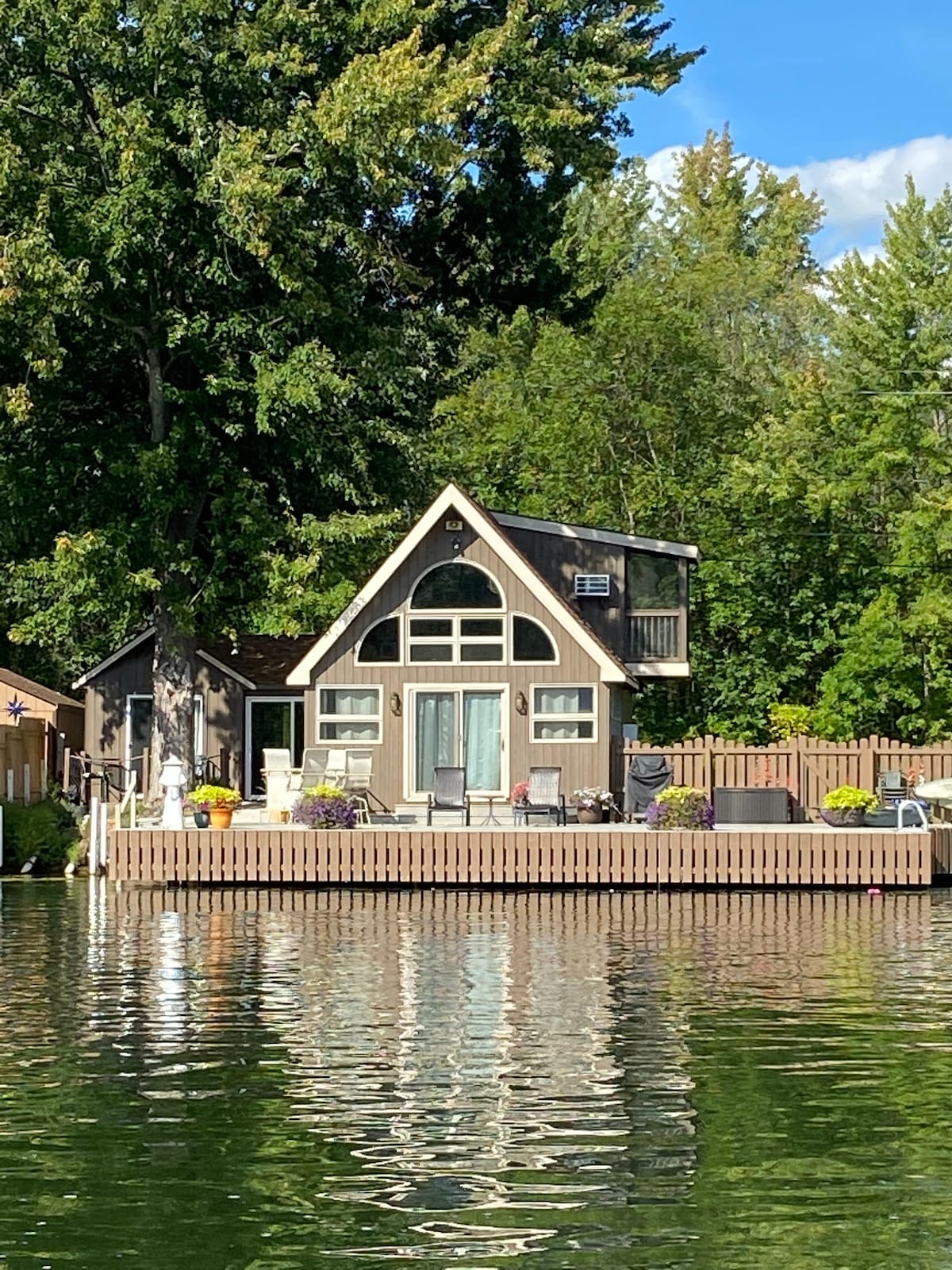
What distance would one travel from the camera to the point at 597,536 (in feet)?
122

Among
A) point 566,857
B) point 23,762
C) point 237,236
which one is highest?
point 237,236

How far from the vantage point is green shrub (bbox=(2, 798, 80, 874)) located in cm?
3138

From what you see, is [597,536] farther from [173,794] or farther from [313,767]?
[173,794]

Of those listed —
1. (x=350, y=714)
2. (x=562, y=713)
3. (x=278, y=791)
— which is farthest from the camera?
(x=350, y=714)

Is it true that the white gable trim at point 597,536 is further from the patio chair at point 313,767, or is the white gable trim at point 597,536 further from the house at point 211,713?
the patio chair at point 313,767

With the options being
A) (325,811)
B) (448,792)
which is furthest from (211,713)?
(325,811)

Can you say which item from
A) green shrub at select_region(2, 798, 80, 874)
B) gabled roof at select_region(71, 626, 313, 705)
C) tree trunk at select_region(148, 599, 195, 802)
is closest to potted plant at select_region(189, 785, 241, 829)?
green shrub at select_region(2, 798, 80, 874)

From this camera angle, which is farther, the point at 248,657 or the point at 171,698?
the point at 248,657

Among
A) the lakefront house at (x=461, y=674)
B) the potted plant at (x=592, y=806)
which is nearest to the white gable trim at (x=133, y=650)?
the lakefront house at (x=461, y=674)

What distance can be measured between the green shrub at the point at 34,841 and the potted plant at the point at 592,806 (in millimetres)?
7855

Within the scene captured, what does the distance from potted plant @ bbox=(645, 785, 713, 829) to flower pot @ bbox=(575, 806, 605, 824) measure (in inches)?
111

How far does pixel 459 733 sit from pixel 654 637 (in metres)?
5.84

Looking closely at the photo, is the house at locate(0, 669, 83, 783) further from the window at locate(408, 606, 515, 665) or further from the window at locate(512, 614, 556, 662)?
the window at locate(512, 614, 556, 662)

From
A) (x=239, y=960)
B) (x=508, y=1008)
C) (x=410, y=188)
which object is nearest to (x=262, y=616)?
(x=410, y=188)
